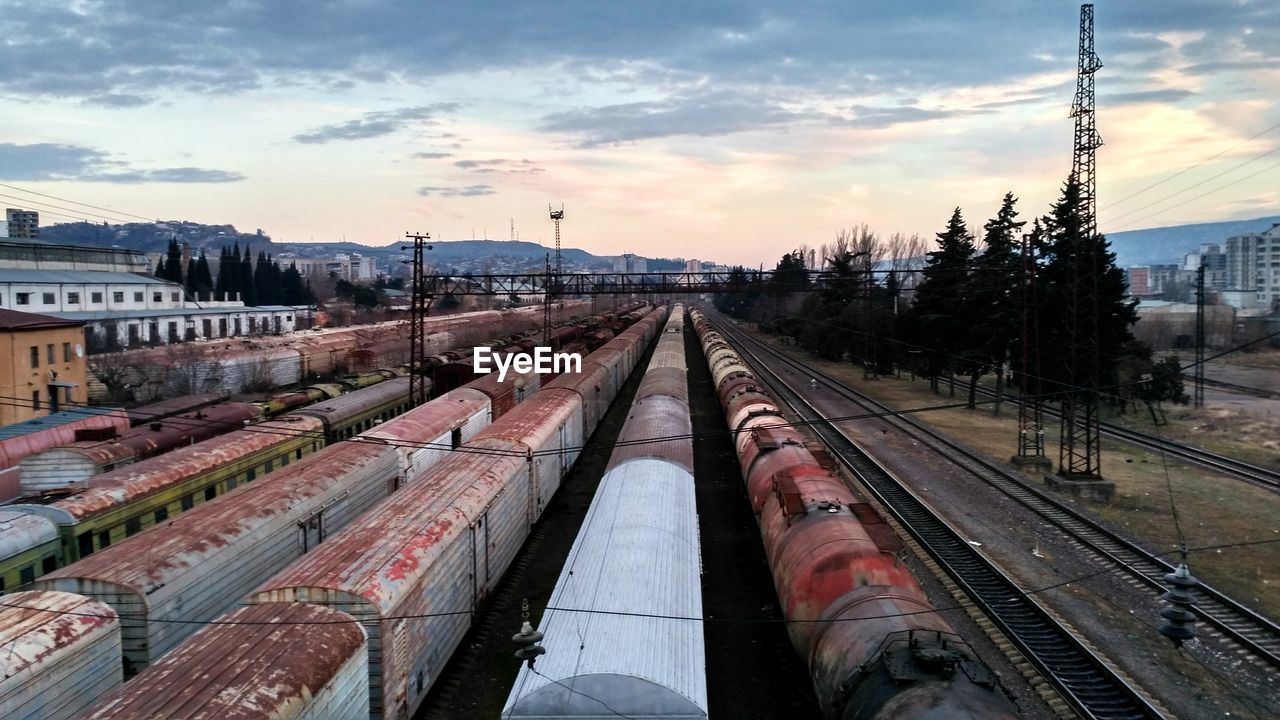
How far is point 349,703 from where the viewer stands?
9.07 m

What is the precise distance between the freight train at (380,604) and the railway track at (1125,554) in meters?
14.7

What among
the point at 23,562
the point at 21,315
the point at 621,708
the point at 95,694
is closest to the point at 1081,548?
the point at 621,708

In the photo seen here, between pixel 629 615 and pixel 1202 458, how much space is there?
96.4 ft

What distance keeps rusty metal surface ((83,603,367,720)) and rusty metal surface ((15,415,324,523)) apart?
23.6ft

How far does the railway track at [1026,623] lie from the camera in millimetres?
11875

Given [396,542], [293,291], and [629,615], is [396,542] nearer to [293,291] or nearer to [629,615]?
[629,615]

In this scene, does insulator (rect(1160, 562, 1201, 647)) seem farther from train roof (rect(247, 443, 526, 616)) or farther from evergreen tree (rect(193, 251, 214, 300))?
evergreen tree (rect(193, 251, 214, 300))

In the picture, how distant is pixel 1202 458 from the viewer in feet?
95.0

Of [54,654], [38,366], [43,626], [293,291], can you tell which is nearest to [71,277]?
[38,366]

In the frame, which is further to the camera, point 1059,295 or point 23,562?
point 1059,295

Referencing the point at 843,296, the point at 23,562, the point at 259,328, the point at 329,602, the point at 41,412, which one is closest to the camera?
the point at 329,602

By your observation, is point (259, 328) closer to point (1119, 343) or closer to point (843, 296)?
point (843, 296)

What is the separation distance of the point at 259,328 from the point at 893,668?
81109 mm

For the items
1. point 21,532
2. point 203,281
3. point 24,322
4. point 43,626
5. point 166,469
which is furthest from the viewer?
point 203,281
